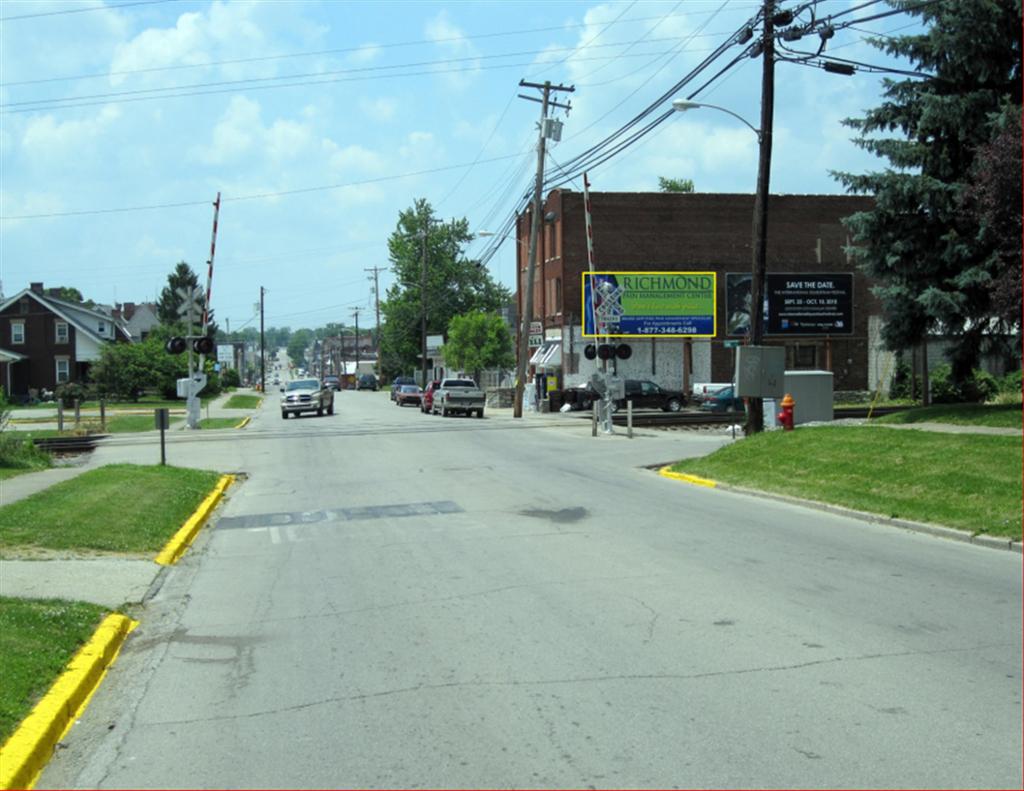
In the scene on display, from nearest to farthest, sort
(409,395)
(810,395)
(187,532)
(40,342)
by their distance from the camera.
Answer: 1. (187,532)
2. (810,395)
3. (409,395)
4. (40,342)

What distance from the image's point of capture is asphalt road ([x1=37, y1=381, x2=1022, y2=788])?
5.55 m

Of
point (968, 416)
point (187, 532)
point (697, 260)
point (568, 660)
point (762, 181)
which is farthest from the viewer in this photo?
point (697, 260)

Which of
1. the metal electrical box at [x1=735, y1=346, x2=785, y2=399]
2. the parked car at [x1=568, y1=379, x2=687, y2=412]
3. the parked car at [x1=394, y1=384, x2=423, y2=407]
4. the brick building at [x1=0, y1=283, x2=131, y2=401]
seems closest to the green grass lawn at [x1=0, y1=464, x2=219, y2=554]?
the metal electrical box at [x1=735, y1=346, x2=785, y2=399]

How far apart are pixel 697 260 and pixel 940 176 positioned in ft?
115

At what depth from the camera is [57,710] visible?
21.1ft

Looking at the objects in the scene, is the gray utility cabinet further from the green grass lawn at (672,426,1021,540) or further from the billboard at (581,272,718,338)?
the billboard at (581,272,718,338)

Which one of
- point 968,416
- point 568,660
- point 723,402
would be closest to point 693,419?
point 723,402

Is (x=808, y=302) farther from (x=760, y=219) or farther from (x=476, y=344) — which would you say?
(x=760, y=219)

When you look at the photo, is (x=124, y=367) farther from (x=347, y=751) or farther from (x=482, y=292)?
(x=347, y=751)

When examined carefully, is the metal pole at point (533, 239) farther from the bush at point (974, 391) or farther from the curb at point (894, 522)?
the curb at point (894, 522)

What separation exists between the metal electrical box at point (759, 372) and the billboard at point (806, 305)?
112ft

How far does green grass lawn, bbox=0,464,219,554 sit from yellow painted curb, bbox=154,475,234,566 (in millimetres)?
103

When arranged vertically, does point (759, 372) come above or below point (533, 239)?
below

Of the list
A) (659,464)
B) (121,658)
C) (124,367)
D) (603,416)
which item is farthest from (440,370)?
(121,658)
